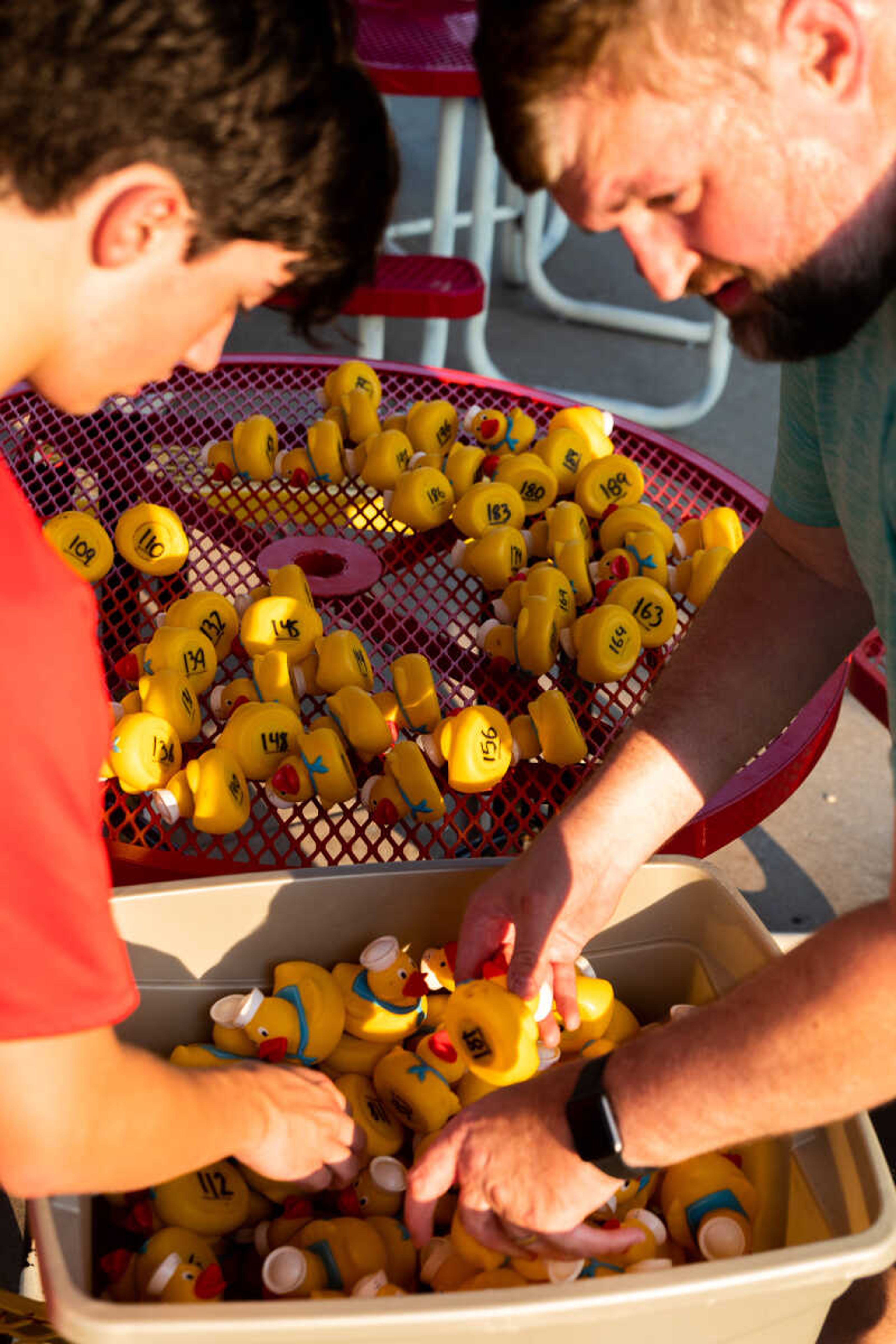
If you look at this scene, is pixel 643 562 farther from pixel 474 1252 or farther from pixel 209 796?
pixel 474 1252

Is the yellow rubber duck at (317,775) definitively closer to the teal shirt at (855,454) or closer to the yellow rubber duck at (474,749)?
the yellow rubber duck at (474,749)

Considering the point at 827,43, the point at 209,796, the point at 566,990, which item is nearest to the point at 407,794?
the point at 209,796

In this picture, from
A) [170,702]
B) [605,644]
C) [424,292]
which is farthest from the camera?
[424,292]

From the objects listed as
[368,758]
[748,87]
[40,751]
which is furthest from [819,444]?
[40,751]

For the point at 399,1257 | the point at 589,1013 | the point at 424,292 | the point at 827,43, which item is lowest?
the point at 399,1257

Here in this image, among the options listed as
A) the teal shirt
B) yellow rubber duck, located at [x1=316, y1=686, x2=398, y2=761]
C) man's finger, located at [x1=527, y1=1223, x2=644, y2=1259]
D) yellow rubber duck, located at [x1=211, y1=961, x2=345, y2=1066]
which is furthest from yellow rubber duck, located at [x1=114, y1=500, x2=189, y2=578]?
man's finger, located at [x1=527, y1=1223, x2=644, y2=1259]

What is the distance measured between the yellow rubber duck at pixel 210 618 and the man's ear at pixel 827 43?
3.29ft

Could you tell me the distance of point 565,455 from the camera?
1.99 meters

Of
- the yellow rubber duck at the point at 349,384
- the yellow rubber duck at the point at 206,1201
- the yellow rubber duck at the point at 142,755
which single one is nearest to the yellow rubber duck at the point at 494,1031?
the yellow rubber duck at the point at 206,1201

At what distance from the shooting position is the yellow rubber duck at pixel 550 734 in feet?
4.91

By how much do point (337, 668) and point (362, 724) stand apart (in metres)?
0.12

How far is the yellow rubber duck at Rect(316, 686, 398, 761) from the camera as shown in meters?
1.51

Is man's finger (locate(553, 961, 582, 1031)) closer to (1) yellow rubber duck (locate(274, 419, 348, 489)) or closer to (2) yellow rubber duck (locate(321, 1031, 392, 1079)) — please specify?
(2) yellow rubber duck (locate(321, 1031, 392, 1079))

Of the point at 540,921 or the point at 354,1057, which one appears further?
the point at 354,1057
